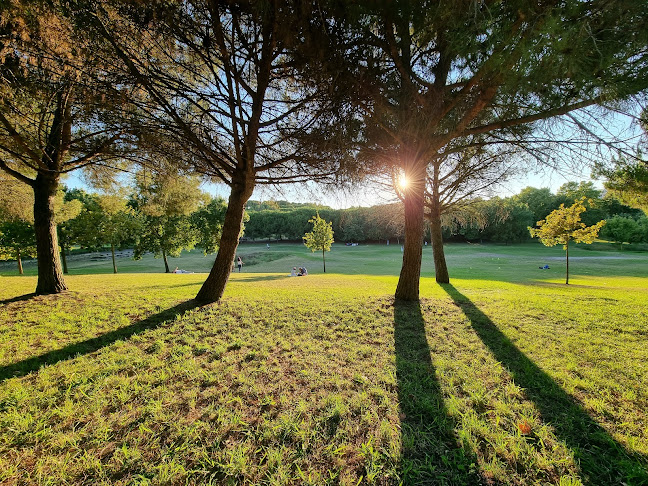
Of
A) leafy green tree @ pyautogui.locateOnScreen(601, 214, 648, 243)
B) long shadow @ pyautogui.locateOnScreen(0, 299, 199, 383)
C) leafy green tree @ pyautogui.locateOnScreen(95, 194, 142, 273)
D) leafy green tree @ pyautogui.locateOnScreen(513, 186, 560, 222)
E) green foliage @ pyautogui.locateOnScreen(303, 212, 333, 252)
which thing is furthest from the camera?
leafy green tree @ pyautogui.locateOnScreen(513, 186, 560, 222)

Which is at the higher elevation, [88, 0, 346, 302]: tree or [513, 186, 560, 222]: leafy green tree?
[513, 186, 560, 222]: leafy green tree

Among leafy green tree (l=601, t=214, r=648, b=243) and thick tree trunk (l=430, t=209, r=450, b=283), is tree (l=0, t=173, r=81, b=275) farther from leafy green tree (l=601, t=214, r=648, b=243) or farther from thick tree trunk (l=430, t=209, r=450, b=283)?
leafy green tree (l=601, t=214, r=648, b=243)

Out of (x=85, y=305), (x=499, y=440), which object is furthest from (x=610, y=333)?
(x=85, y=305)

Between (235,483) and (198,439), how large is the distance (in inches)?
21.2

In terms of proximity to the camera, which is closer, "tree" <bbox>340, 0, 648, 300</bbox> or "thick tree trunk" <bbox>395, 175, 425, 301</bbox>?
"tree" <bbox>340, 0, 648, 300</bbox>

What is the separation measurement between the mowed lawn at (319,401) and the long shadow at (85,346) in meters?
0.03

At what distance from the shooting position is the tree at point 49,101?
11.0 ft

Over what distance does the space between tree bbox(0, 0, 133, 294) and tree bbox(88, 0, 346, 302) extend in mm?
489

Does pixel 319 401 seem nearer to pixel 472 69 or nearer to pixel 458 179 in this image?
pixel 472 69

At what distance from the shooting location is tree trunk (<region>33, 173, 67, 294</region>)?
602 cm

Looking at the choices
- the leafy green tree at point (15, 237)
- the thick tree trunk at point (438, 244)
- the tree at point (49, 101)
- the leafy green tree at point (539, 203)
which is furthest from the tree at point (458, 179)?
the leafy green tree at point (539, 203)

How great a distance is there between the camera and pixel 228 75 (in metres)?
4.64

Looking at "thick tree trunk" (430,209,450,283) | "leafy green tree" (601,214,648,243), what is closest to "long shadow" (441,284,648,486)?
"thick tree trunk" (430,209,450,283)

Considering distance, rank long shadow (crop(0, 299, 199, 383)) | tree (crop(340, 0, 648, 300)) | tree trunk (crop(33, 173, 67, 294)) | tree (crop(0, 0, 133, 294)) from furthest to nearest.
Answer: tree trunk (crop(33, 173, 67, 294)), tree (crop(0, 0, 133, 294)), long shadow (crop(0, 299, 199, 383)), tree (crop(340, 0, 648, 300))
